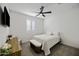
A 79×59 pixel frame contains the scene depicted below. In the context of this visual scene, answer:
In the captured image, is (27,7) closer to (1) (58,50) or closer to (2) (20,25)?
(2) (20,25)

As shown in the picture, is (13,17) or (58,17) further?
(58,17)

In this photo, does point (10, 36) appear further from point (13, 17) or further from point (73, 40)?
point (73, 40)

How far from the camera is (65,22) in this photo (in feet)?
4.66

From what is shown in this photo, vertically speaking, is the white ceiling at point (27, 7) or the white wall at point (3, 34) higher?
the white ceiling at point (27, 7)

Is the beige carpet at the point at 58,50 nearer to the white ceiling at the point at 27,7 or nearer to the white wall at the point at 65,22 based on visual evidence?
the white wall at the point at 65,22

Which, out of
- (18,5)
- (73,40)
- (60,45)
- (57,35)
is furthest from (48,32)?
(18,5)

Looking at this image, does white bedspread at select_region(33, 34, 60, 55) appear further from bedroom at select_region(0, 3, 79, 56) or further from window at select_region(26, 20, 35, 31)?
window at select_region(26, 20, 35, 31)

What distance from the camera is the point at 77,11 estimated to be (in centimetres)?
136

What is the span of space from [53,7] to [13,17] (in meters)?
0.72

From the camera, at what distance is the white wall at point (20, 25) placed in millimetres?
1359

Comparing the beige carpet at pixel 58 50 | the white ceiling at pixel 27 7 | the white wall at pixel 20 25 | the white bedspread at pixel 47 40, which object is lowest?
the beige carpet at pixel 58 50

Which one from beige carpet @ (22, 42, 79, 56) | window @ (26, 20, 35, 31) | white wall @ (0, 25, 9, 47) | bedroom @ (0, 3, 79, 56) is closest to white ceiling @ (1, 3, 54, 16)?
bedroom @ (0, 3, 79, 56)

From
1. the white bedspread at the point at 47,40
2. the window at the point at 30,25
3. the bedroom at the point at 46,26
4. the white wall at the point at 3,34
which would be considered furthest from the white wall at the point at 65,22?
the white wall at the point at 3,34

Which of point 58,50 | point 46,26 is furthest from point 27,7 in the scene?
point 58,50
